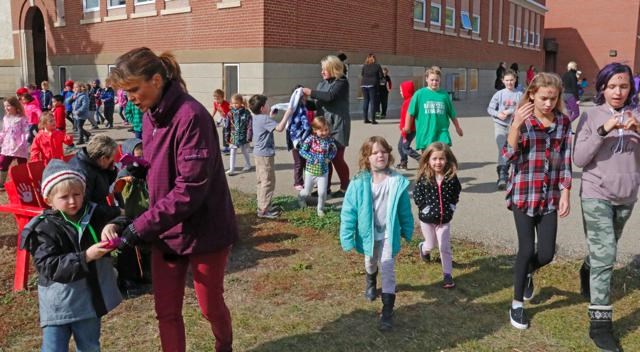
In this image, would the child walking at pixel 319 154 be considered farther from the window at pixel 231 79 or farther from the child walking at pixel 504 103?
the window at pixel 231 79

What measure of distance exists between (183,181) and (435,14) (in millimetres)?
24712

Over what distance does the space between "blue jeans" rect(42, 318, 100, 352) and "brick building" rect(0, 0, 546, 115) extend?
13.5 meters

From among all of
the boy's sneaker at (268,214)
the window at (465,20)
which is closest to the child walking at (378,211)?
the boy's sneaker at (268,214)

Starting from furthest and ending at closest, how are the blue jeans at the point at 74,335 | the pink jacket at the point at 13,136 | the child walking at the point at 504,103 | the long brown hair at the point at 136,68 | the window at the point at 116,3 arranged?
the window at the point at 116,3 → the pink jacket at the point at 13,136 → the child walking at the point at 504,103 → the blue jeans at the point at 74,335 → the long brown hair at the point at 136,68

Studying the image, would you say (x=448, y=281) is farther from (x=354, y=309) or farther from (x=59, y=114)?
(x=59, y=114)

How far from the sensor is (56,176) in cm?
306

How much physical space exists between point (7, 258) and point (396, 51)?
1846 centimetres

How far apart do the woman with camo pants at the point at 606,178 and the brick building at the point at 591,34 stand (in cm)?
4218

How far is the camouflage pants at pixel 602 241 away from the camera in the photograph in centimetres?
390

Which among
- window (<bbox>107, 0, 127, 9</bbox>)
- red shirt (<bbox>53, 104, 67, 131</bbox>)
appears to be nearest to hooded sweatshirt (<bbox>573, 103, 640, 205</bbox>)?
red shirt (<bbox>53, 104, 67, 131</bbox>)

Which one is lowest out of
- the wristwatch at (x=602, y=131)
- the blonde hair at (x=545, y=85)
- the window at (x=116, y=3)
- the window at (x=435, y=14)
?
the wristwatch at (x=602, y=131)

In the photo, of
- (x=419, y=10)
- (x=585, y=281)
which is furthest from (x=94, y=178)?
(x=419, y=10)

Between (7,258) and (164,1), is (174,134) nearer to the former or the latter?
(7,258)

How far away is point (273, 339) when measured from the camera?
398cm
